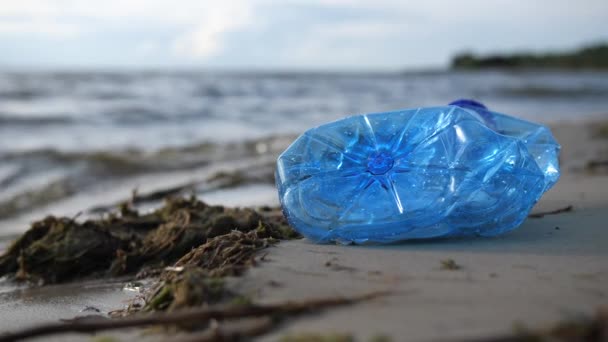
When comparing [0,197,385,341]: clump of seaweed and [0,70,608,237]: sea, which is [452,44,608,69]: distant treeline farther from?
[0,197,385,341]: clump of seaweed

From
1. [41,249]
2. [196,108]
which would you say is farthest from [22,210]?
[196,108]

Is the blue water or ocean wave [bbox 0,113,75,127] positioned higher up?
ocean wave [bbox 0,113,75,127]

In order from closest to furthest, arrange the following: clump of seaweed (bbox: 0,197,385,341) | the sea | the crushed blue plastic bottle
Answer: clump of seaweed (bbox: 0,197,385,341)
the crushed blue plastic bottle
the sea

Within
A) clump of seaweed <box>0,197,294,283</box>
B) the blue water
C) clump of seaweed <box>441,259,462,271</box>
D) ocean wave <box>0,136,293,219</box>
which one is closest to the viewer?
clump of seaweed <box>441,259,462,271</box>

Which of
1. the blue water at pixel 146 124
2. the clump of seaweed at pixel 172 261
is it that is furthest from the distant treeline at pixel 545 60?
the clump of seaweed at pixel 172 261

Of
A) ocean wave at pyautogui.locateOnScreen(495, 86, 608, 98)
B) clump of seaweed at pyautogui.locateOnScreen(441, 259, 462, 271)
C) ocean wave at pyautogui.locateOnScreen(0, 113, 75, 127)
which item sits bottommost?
ocean wave at pyautogui.locateOnScreen(495, 86, 608, 98)

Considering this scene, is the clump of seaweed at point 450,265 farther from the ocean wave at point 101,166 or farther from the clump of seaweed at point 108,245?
the ocean wave at point 101,166

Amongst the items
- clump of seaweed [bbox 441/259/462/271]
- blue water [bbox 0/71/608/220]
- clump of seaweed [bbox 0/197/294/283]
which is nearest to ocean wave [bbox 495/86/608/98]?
blue water [bbox 0/71/608/220]

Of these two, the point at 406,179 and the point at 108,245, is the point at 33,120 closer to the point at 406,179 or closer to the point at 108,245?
the point at 108,245
